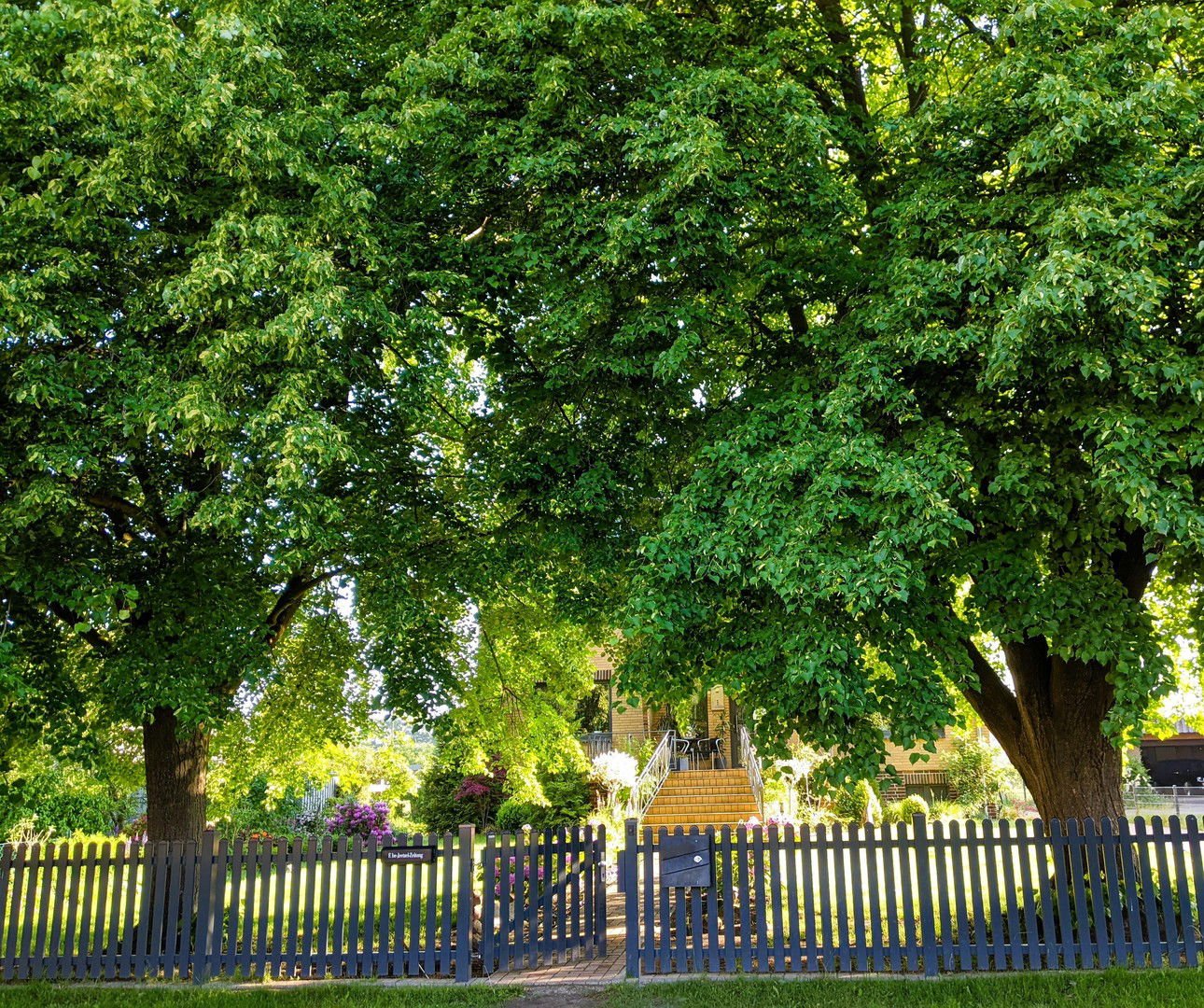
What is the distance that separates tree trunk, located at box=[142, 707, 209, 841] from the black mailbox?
588 centimetres

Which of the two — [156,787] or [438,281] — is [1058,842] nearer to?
[438,281]

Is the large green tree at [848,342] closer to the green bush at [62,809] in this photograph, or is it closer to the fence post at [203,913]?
the fence post at [203,913]

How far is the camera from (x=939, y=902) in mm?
9477

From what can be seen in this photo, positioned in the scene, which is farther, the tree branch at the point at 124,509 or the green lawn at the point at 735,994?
the tree branch at the point at 124,509

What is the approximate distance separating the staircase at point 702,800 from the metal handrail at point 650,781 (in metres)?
0.19

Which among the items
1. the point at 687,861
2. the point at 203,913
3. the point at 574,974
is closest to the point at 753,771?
the point at 687,861

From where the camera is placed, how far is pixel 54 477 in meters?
8.44

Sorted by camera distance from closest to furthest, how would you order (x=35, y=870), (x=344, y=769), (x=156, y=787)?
(x=35, y=870)
(x=156, y=787)
(x=344, y=769)

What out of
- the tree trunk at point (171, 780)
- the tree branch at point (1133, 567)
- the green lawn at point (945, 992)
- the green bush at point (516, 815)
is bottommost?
the green lawn at point (945, 992)

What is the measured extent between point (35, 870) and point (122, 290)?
260 inches

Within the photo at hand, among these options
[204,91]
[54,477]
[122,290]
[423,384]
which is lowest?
[54,477]

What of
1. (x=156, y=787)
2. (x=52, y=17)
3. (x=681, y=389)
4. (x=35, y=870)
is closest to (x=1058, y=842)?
(x=681, y=389)

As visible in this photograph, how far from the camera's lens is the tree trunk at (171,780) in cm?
1141

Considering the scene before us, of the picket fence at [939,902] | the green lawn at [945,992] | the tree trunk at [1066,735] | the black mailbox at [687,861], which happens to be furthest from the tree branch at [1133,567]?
the black mailbox at [687,861]
